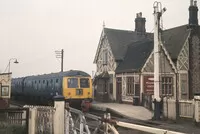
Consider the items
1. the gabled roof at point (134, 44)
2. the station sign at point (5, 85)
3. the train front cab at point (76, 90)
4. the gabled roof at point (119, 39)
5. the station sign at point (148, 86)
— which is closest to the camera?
the station sign at point (5, 85)

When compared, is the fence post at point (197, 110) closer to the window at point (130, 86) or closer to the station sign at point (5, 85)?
the window at point (130, 86)

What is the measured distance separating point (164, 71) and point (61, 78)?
10.3 metres

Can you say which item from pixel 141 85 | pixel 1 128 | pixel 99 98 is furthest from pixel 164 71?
pixel 1 128

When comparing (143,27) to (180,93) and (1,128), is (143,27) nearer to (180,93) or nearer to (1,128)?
(180,93)

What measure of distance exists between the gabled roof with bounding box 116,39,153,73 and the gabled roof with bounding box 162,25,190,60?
2.96 meters

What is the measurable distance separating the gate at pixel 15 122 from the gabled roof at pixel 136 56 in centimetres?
1594

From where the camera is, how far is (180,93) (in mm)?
28750

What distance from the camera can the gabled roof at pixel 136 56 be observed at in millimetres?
26739

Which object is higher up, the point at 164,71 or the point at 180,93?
the point at 164,71

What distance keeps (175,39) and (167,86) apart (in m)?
5.97

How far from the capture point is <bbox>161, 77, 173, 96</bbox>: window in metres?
27.4

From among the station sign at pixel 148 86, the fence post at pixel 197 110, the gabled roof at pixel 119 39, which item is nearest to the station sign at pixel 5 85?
the station sign at pixel 148 86

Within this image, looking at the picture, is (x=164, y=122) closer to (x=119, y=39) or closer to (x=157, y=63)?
(x=157, y=63)

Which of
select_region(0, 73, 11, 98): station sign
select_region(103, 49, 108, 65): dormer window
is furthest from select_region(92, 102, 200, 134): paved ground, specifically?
select_region(103, 49, 108, 65): dormer window
